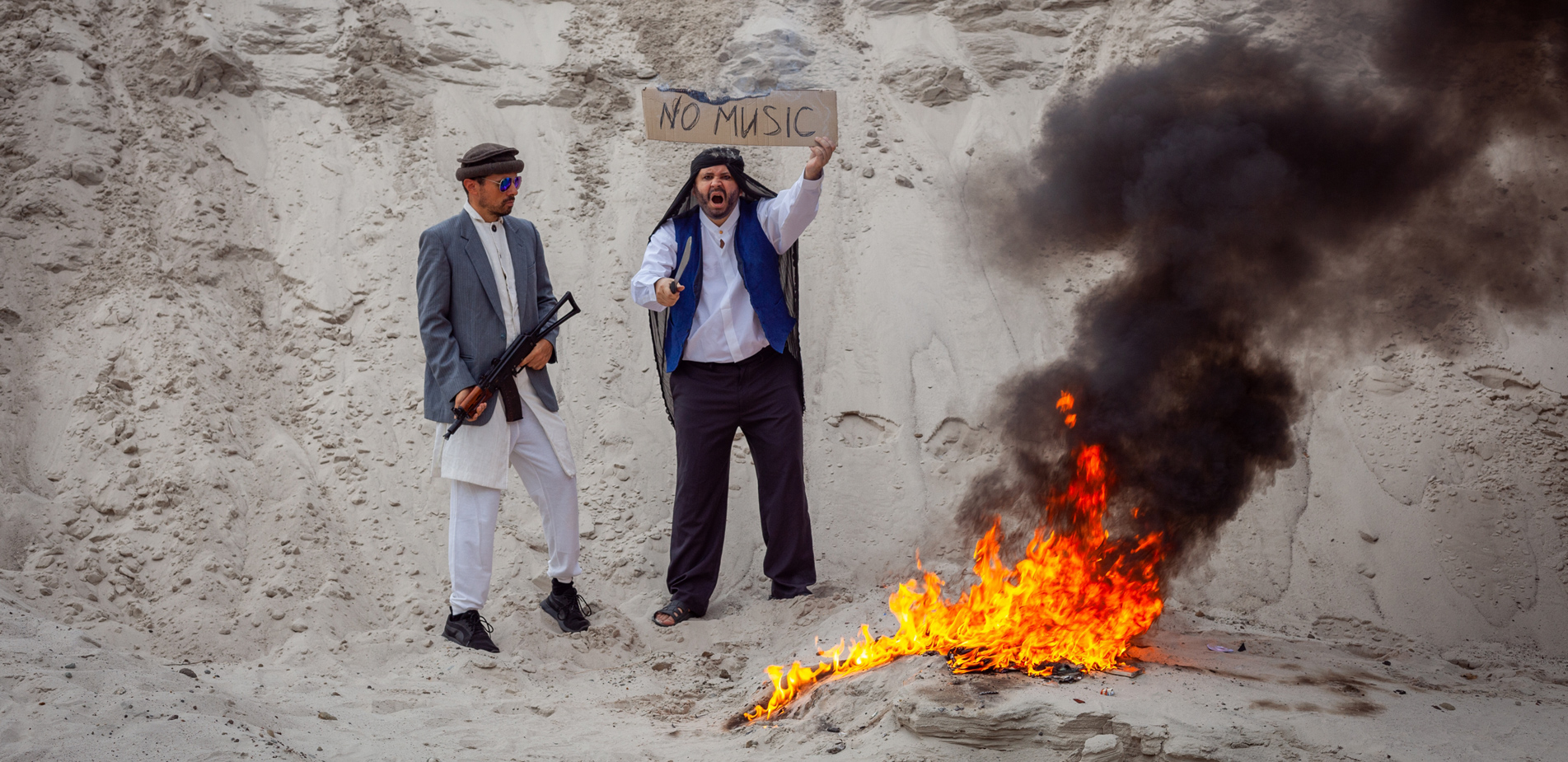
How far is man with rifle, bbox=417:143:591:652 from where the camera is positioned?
4.23 meters

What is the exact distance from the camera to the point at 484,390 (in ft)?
13.8

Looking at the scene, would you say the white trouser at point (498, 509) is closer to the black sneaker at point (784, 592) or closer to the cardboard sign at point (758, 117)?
the black sneaker at point (784, 592)

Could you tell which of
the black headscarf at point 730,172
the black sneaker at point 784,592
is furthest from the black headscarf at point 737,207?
the black sneaker at point 784,592

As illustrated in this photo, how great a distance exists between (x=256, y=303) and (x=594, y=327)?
192 centimetres

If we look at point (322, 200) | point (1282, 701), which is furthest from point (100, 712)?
point (322, 200)

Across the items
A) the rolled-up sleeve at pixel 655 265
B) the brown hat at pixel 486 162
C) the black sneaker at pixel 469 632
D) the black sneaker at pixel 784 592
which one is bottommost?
the black sneaker at pixel 469 632

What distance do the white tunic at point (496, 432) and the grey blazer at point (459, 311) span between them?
24mm

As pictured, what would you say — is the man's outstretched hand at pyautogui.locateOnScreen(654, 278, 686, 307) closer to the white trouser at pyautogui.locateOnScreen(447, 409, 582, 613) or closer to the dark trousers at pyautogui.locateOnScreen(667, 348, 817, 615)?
the dark trousers at pyautogui.locateOnScreen(667, 348, 817, 615)

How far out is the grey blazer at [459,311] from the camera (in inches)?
166

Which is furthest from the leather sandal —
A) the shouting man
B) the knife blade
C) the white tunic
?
the knife blade

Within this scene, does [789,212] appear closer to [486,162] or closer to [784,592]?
[486,162]

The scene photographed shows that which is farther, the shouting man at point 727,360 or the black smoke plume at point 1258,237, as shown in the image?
the shouting man at point 727,360

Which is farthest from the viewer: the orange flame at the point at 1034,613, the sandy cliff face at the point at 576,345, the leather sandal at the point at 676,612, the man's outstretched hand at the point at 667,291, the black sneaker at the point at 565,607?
the sandy cliff face at the point at 576,345

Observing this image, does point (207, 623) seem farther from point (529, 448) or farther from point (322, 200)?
point (322, 200)
